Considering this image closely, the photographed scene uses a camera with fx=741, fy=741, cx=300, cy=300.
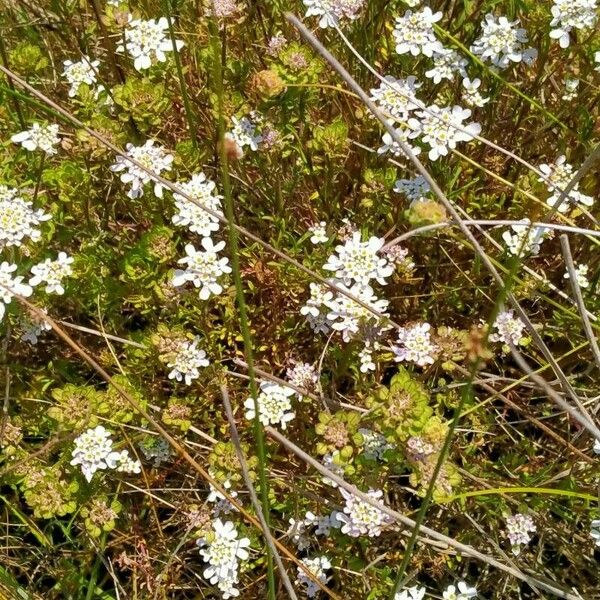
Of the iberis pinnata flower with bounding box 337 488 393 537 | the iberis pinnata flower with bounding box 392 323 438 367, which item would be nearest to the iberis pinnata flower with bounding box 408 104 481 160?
the iberis pinnata flower with bounding box 392 323 438 367

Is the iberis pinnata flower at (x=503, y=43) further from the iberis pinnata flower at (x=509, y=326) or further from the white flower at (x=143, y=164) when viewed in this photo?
the white flower at (x=143, y=164)

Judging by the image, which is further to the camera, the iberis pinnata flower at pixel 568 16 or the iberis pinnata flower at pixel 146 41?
the iberis pinnata flower at pixel 146 41

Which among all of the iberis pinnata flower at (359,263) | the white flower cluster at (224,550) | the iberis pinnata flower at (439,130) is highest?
the iberis pinnata flower at (439,130)

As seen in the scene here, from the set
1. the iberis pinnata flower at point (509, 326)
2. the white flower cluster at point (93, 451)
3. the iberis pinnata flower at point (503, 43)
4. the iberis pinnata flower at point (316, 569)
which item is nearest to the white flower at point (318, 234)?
the iberis pinnata flower at point (509, 326)

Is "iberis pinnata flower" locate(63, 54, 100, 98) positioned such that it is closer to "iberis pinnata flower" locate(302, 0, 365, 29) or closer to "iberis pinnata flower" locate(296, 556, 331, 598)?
"iberis pinnata flower" locate(302, 0, 365, 29)

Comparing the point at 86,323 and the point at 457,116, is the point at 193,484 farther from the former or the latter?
the point at 457,116

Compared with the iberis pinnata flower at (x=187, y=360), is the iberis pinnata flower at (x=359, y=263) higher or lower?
higher
